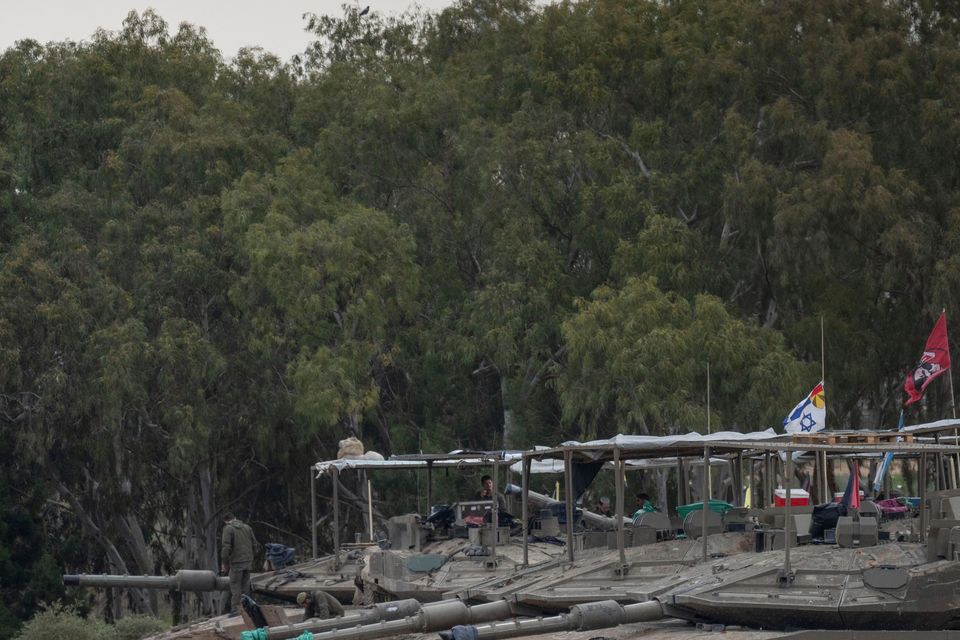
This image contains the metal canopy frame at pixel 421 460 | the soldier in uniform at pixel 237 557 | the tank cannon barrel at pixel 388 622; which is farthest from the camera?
the metal canopy frame at pixel 421 460

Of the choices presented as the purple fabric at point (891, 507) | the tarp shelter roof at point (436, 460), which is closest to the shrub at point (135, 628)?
the tarp shelter roof at point (436, 460)

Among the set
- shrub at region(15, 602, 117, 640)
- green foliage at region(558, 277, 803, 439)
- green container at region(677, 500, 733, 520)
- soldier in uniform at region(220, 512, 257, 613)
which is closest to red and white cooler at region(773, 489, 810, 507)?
green container at region(677, 500, 733, 520)

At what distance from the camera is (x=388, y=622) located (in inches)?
698

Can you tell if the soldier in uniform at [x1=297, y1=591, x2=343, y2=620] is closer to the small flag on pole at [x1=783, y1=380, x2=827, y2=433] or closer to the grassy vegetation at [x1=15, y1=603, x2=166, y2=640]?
the small flag on pole at [x1=783, y1=380, x2=827, y2=433]

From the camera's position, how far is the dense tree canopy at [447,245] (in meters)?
40.9

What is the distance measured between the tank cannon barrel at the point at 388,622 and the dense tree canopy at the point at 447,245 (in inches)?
832

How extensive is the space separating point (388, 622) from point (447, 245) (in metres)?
30.2

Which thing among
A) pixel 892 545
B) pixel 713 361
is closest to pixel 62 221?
pixel 713 361

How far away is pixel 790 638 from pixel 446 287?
31248 millimetres

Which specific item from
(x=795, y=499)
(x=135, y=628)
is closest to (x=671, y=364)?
(x=795, y=499)

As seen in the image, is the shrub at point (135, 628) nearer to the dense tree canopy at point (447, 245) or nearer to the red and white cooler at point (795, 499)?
the dense tree canopy at point (447, 245)

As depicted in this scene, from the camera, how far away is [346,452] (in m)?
34.9

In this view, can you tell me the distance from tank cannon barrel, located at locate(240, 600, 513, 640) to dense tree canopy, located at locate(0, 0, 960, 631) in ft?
69.3

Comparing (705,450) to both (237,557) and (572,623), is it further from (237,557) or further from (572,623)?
Answer: (237,557)
